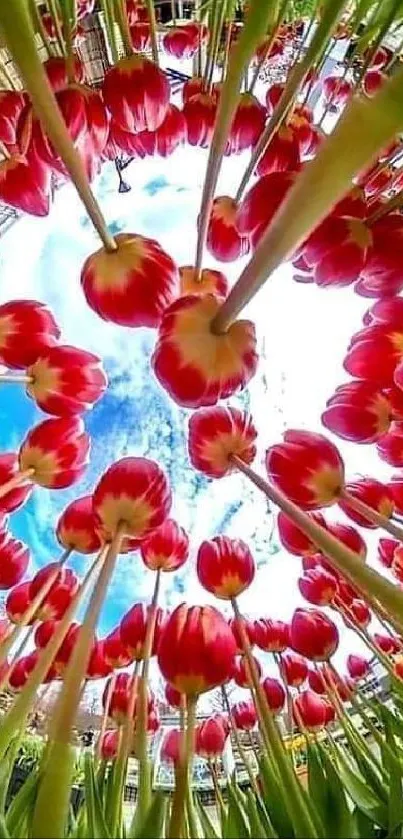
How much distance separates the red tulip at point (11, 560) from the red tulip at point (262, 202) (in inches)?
19.2

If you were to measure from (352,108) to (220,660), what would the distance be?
21.6 inches

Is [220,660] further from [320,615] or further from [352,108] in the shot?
[352,108]

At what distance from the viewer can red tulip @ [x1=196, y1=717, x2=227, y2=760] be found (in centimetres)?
124

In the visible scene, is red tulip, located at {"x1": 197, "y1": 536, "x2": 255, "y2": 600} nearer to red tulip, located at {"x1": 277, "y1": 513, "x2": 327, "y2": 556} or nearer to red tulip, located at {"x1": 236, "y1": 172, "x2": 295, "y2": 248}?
red tulip, located at {"x1": 277, "y1": 513, "x2": 327, "y2": 556}

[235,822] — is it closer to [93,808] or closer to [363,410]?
[93,808]

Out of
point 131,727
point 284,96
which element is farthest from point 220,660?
point 284,96

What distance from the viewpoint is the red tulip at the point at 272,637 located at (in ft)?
3.61

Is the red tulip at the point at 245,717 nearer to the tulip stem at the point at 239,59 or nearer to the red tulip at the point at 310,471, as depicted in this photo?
the red tulip at the point at 310,471

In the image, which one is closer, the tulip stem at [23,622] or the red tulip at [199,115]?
the tulip stem at [23,622]

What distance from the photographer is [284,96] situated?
474 mm

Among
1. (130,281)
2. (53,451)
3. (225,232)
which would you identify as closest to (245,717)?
(53,451)

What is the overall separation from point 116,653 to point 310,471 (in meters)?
0.45

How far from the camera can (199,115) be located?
838 mm

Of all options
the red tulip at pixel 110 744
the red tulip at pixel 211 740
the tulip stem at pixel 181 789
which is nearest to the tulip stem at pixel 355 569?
the tulip stem at pixel 181 789
